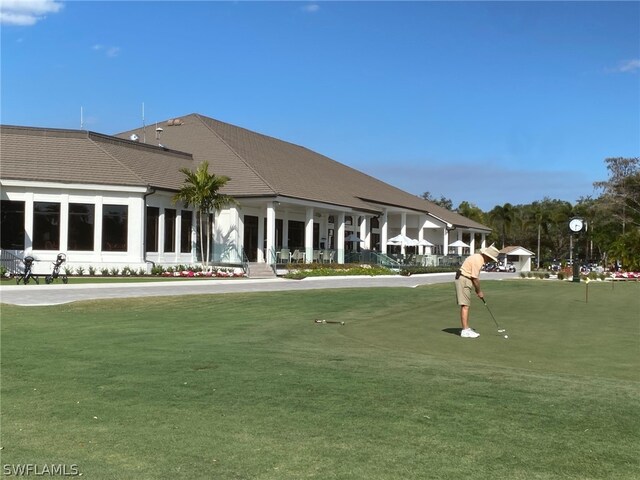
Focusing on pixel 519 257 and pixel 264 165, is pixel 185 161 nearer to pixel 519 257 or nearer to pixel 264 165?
pixel 264 165

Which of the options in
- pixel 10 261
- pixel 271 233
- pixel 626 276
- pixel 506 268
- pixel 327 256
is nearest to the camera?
pixel 10 261

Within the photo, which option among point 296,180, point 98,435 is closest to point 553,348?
point 98,435

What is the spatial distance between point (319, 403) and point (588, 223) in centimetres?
7232

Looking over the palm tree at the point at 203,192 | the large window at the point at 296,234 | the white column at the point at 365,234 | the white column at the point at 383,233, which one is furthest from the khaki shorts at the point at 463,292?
the white column at the point at 383,233

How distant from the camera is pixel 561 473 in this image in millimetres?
4445

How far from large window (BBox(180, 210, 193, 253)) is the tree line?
31.9 meters

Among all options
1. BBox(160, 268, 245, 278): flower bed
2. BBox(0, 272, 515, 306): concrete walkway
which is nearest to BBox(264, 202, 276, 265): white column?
BBox(160, 268, 245, 278): flower bed

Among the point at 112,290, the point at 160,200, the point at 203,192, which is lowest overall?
the point at 112,290

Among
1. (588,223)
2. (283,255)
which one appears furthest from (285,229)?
(588,223)

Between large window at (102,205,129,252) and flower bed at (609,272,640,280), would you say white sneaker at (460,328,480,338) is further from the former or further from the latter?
flower bed at (609,272,640,280)

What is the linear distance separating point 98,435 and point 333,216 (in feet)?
136

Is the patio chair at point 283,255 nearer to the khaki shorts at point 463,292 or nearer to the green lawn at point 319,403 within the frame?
the green lawn at point 319,403

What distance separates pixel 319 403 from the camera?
633cm

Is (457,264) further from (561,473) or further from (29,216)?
(561,473)
